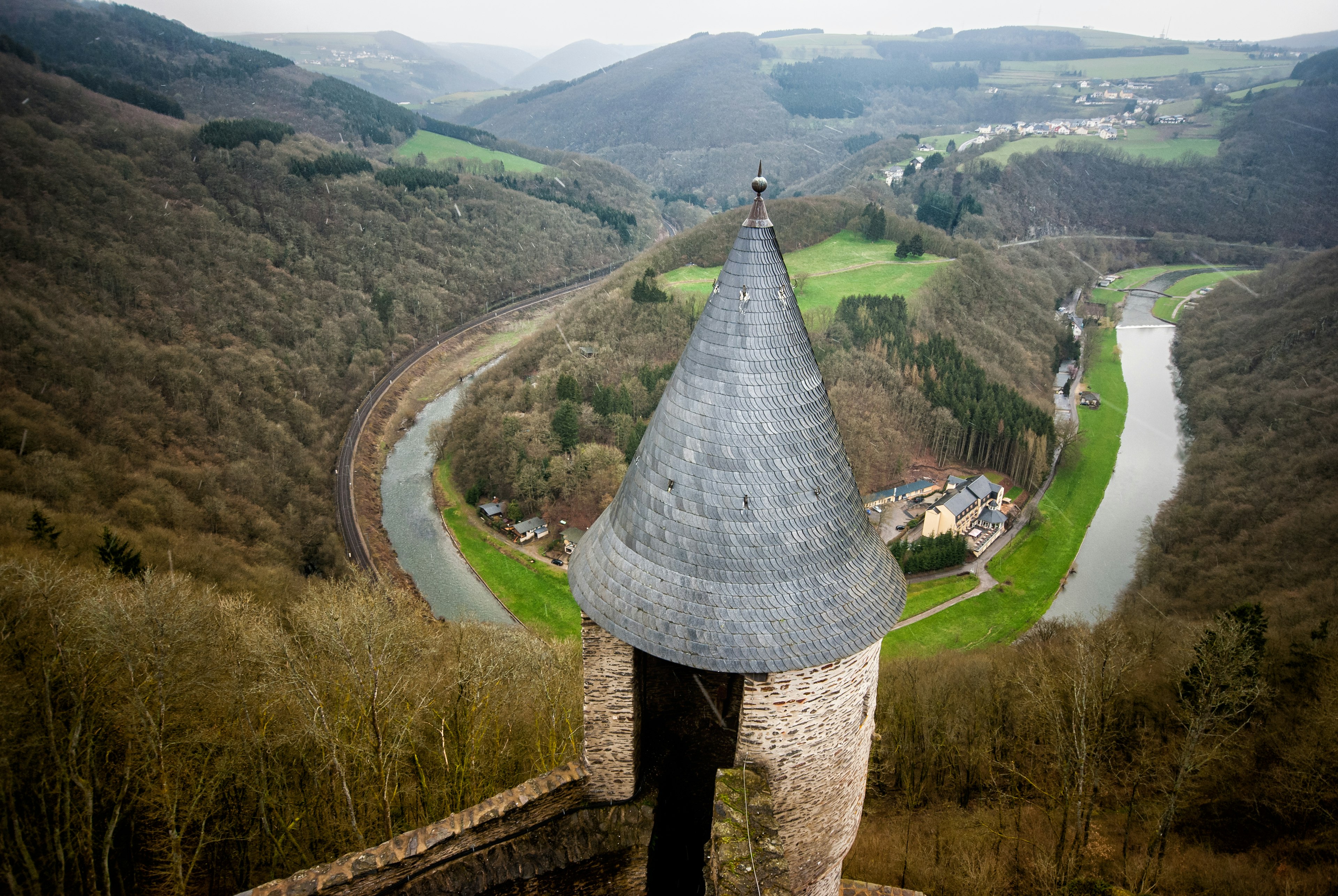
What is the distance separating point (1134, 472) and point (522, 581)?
1945 inches

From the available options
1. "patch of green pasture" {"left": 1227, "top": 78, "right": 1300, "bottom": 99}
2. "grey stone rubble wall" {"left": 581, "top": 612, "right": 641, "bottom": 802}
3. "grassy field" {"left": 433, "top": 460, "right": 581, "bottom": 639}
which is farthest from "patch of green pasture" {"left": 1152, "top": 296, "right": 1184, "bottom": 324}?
"grey stone rubble wall" {"left": 581, "top": 612, "right": 641, "bottom": 802}

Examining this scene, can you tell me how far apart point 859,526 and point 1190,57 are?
235 meters

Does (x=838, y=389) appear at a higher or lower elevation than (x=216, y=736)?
higher

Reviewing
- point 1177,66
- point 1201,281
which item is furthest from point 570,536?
point 1177,66

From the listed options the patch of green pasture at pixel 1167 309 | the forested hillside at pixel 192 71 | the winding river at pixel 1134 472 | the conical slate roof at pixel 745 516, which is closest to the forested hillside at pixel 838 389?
the winding river at pixel 1134 472

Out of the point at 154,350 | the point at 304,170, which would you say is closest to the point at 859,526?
the point at 154,350

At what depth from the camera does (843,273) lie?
78.1 meters

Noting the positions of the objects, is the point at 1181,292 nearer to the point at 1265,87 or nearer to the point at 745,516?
the point at 1265,87

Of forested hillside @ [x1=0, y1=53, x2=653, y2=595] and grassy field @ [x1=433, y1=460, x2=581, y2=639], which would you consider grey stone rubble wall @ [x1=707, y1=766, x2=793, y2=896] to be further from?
grassy field @ [x1=433, y1=460, x2=581, y2=639]

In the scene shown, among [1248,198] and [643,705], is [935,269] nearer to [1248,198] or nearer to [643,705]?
[1248,198]

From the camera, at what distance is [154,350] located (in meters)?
58.5

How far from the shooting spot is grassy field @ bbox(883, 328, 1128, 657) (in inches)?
1681

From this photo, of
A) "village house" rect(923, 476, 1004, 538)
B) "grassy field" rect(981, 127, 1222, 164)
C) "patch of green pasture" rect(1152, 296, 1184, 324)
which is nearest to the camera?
"village house" rect(923, 476, 1004, 538)

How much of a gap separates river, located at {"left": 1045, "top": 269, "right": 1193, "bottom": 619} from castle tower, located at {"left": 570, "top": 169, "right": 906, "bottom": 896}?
36846 mm
